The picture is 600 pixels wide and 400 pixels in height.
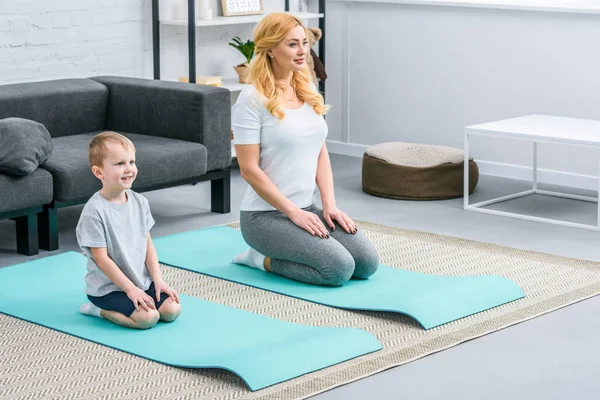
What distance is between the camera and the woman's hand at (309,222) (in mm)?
3645

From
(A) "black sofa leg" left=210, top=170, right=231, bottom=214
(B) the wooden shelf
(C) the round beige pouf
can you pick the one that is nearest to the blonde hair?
(A) "black sofa leg" left=210, top=170, right=231, bottom=214

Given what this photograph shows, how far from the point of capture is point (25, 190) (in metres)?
4.11

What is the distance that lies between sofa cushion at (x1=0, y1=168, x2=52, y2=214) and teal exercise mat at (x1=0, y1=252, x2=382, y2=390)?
1.54ft

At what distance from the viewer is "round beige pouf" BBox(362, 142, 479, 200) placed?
5.25 m

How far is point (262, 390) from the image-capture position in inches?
109

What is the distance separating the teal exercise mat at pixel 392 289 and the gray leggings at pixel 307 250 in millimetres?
39

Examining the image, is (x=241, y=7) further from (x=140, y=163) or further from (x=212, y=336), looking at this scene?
(x=212, y=336)

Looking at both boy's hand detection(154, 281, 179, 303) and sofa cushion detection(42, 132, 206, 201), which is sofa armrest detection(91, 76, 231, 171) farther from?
boy's hand detection(154, 281, 179, 303)

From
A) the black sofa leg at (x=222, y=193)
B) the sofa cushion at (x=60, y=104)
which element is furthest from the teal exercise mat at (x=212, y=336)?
the black sofa leg at (x=222, y=193)

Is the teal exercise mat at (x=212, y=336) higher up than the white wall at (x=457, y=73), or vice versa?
the white wall at (x=457, y=73)

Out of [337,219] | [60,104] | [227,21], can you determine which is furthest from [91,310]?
[227,21]

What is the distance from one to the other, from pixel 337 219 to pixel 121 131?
66.5 inches

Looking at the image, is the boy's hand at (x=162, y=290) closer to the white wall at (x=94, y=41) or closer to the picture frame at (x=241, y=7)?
the white wall at (x=94, y=41)

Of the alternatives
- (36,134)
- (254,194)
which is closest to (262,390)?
(254,194)
